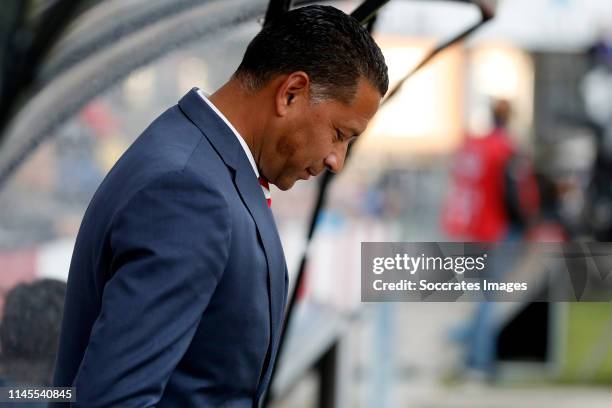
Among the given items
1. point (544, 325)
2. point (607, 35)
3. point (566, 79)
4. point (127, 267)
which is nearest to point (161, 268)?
point (127, 267)

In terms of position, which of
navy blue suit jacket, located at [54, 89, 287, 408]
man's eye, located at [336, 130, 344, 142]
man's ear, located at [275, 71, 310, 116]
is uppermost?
man's ear, located at [275, 71, 310, 116]

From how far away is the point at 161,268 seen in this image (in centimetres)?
144

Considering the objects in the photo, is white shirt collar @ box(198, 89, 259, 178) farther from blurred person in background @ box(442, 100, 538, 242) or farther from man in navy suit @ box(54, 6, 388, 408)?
blurred person in background @ box(442, 100, 538, 242)

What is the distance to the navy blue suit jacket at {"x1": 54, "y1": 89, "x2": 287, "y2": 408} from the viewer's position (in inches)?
57.0

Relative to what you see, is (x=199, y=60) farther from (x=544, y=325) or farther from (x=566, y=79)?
(x=566, y=79)

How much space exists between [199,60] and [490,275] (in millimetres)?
926

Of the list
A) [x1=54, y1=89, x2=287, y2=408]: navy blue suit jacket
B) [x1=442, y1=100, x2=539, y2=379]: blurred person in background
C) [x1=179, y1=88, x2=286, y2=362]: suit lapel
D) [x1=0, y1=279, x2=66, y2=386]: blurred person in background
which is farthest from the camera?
[x1=442, y1=100, x2=539, y2=379]: blurred person in background

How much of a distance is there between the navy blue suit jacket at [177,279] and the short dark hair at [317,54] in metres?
0.11

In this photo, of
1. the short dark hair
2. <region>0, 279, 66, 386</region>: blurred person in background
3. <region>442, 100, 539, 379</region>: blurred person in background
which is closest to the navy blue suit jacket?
the short dark hair

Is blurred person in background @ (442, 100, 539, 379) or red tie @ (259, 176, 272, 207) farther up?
blurred person in background @ (442, 100, 539, 379)

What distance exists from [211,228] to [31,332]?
1186mm

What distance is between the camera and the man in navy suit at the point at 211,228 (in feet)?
4.76

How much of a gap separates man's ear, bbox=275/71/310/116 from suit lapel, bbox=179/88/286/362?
0.28ft

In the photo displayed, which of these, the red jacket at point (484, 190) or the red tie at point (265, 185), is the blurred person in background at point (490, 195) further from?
the red tie at point (265, 185)
